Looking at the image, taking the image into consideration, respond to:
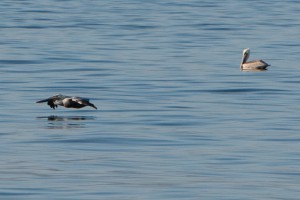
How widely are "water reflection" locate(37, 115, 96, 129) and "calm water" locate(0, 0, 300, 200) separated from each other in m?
0.04

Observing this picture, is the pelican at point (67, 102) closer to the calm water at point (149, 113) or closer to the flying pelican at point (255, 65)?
the calm water at point (149, 113)

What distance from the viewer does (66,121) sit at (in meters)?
23.2

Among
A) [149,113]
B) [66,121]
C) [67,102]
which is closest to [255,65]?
[149,113]

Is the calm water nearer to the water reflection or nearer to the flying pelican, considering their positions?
the water reflection

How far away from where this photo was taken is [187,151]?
19.0 m

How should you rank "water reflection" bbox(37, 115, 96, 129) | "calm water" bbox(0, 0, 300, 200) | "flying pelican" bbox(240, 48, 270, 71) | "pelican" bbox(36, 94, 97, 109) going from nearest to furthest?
1. "calm water" bbox(0, 0, 300, 200)
2. "water reflection" bbox(37, 115, 96, 129)
3. "pelican" bbox(36, 94, 97, 109)
4. "flying pelican" bbox(240, 48, 270, 71)

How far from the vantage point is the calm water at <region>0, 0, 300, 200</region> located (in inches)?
639

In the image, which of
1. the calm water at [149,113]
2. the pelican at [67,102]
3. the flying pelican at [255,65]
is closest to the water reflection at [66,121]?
the calm water at [149,113]

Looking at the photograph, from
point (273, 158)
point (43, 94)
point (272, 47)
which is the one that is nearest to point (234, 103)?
point (43, 94)

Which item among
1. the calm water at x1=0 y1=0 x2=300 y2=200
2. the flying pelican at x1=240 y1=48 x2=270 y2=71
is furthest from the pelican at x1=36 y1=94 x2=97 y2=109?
the flying pelican at x1=240 y1=48 x2=270 y2=71

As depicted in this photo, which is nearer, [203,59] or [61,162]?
[61,162]

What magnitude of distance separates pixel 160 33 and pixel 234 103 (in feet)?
71.2

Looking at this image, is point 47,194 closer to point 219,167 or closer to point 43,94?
point 219,167

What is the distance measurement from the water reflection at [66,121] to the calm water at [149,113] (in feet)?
0.13
